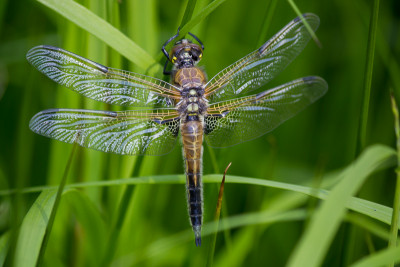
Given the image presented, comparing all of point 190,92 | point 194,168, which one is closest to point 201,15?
point 190,92

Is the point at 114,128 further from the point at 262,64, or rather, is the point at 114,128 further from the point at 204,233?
the point at 262,64

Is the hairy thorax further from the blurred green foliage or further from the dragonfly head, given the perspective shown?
the blurred green foliage

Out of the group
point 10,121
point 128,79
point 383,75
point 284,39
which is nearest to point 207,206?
point 128,79

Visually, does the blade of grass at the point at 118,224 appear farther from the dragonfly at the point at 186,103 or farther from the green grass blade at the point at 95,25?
the green grass blade at the point at 95,25

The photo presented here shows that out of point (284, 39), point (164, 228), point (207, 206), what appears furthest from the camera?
point (164, 228)

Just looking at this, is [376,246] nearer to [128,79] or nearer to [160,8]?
[128,79]

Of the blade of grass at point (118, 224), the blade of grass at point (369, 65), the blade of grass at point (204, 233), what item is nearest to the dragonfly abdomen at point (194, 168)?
the blade of grass at point (204, 233)
